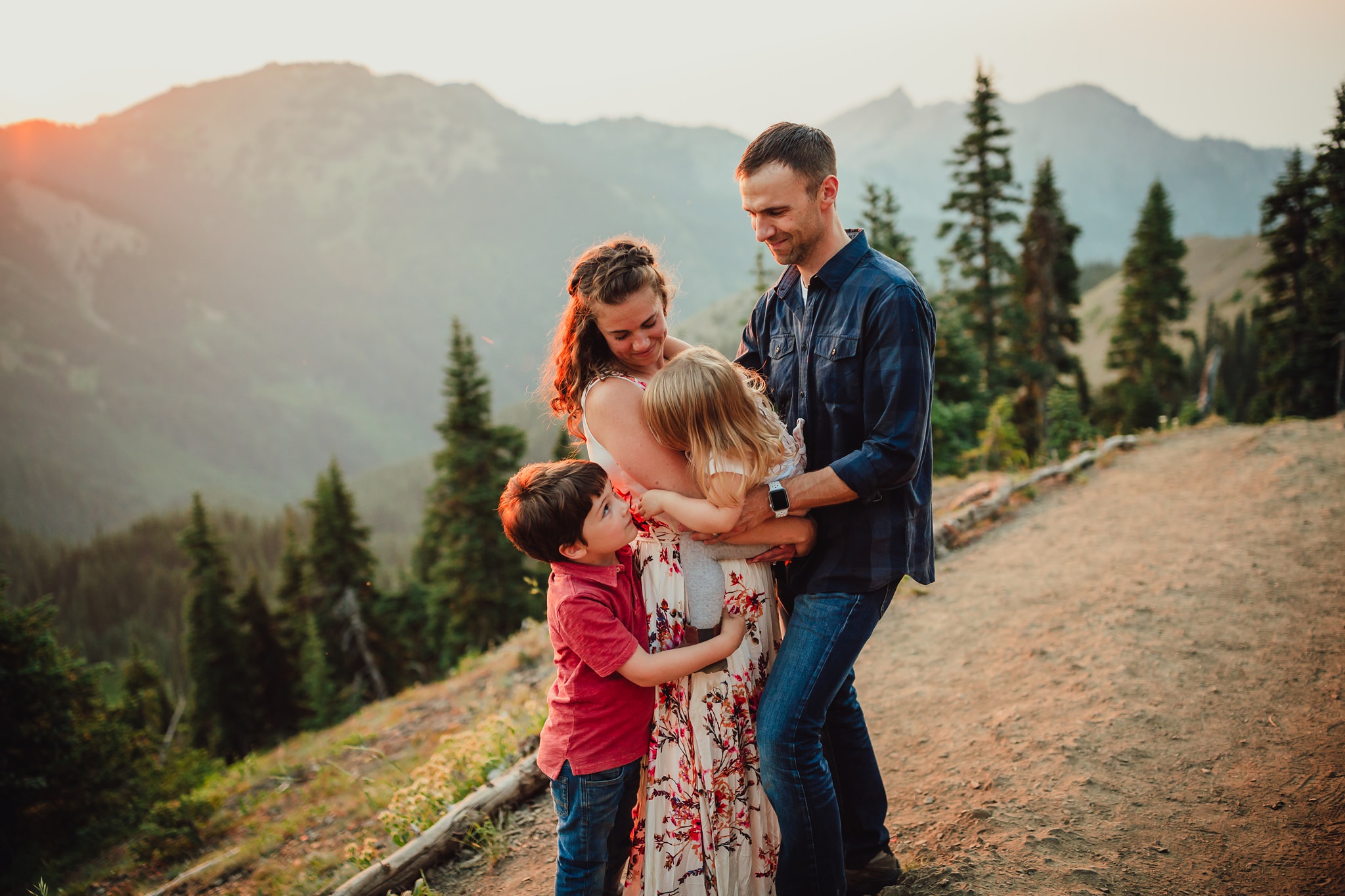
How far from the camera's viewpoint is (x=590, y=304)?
2.75 m

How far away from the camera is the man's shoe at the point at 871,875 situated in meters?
3.07

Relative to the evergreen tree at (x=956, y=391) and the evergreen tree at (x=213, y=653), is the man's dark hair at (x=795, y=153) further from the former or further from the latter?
the evergreen tree at (x=213, y=653)

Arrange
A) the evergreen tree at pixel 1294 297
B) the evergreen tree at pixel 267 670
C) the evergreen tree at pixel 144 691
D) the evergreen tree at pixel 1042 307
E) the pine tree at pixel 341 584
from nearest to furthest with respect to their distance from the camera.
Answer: the evergreen tree at pixel 1042 307 → the evergreen tree at pixel 1294 297 → the pine tree at pixel 341 584 → the evergreen tree at pixel 144 691 → the evergreen tree at pixel 267 670

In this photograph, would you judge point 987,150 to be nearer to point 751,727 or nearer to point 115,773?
point 751,727

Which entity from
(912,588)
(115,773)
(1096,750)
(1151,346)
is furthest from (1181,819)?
(1151,346)

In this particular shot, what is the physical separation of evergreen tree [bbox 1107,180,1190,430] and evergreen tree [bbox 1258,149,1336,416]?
3.32m

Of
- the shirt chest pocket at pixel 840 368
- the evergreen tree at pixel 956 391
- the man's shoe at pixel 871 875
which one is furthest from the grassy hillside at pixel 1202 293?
the shirt chest pocket at pixel 840 368

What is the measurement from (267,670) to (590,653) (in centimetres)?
3756

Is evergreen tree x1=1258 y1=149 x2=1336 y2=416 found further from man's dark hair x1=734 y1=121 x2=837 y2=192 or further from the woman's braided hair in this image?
the woman's braided hair

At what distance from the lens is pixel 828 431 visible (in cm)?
276

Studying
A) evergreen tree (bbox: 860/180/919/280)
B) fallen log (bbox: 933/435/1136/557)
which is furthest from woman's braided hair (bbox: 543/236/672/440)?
evergreen tree (bbox: 860/180/919/280)

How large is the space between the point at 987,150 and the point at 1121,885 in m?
26.3

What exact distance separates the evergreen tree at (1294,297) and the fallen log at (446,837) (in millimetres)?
32356

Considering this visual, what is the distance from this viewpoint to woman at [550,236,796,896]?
2662 millimetres
